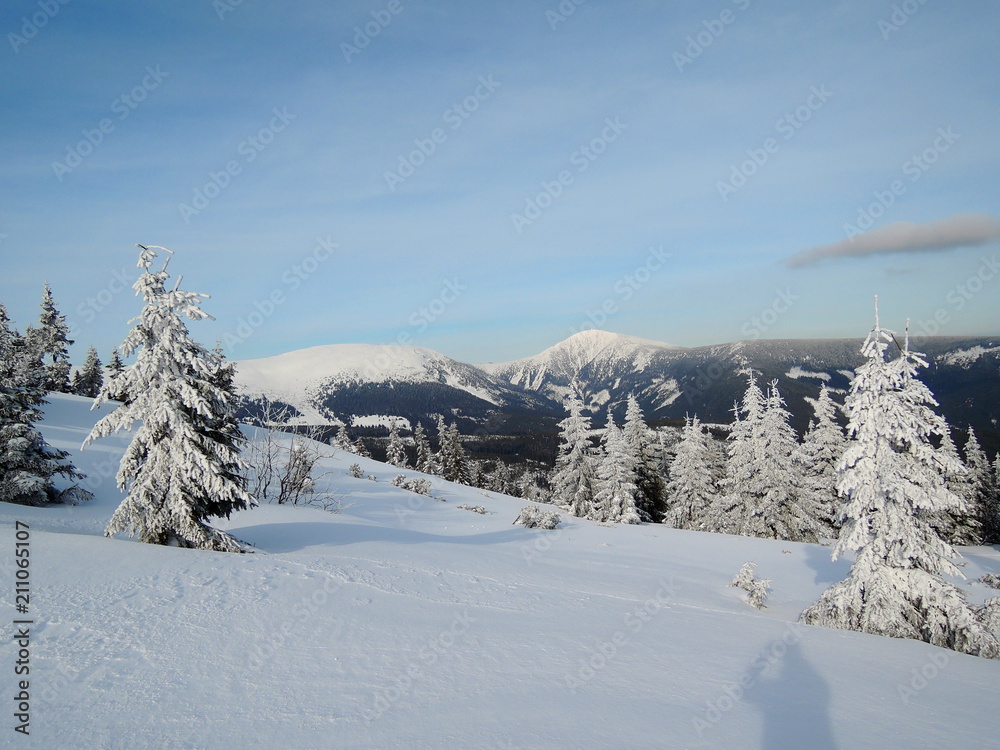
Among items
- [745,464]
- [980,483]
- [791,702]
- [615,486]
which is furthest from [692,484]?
[791,702]

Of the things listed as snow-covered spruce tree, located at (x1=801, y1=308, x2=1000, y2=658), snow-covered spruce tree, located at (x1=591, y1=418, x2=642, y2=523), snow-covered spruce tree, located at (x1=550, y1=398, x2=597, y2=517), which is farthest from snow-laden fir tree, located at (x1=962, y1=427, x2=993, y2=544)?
snow-covered spruce tree, located at (x1=801, y1=308, x2=1000, y2=658)

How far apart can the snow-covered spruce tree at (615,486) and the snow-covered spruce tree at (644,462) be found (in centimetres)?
370

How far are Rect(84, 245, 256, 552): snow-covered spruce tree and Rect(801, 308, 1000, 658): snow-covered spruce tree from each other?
1444cm

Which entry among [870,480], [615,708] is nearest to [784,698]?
[615,708]

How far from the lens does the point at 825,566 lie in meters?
20.9

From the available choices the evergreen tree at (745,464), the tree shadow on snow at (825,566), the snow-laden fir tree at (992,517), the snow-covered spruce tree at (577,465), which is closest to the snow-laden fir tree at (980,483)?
the snow-laden fir tree at (992,517)

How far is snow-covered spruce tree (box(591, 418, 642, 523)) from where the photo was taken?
34.4 m

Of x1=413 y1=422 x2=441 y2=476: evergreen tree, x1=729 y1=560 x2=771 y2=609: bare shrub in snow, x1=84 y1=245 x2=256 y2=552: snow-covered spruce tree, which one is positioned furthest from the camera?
x1=413 y1=422 x2=441 y2=476: evergreen tree

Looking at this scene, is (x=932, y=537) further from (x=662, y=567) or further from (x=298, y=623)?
(x=298, y=623)

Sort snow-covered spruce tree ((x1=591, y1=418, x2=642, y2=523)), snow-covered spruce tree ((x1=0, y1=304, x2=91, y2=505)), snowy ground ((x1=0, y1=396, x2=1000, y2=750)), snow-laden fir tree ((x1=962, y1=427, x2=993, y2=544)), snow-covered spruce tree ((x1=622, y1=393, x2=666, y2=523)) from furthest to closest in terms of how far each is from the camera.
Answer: snow-laden fir tree ((x1=962, y1=427, x2=993, y2=544))
snow-covered spruce tree ((x1=622, y1=393, x2=666, y2=523))
snow-covered spruce tree ((x1=591, y1=418, x2=642, y2=523))
snow-covered spruce tree ((x1=0, y1=304, x2=91, y2=505))
snowy ground ((x1=0, y1=396, x2=1000, y2=750))

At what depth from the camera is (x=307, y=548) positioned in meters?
12.9

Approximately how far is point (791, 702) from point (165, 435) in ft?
41.6

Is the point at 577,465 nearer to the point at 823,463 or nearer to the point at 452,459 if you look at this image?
the point at 823,463

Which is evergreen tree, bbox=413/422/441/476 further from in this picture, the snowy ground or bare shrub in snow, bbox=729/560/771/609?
the snowy ground
